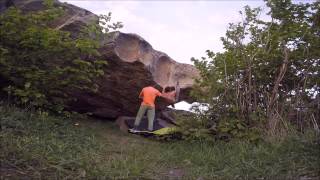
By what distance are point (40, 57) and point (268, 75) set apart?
509 centimetres

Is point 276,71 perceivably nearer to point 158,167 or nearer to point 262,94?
point 262,94

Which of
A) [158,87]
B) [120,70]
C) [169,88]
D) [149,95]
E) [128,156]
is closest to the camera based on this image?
[128,156]

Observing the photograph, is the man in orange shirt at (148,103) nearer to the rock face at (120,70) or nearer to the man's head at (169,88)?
the rock face at (120,70)

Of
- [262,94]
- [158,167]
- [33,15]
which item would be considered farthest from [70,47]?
[262,94]

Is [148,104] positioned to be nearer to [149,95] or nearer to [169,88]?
[149,95]

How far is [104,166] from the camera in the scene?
675 cm

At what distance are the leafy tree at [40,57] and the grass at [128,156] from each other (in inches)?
24.1

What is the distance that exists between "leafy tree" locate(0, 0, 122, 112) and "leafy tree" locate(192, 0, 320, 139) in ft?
9.28

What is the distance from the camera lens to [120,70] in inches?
485

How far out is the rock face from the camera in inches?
462

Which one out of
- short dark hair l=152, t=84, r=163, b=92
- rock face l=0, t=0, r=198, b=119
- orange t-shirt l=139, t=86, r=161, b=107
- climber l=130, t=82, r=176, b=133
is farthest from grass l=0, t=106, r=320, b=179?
short dark hair l=152, t=84, r=163, b=92

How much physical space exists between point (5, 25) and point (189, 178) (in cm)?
517

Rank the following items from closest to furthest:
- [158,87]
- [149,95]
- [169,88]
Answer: [149,95], [158,87], [169,88]

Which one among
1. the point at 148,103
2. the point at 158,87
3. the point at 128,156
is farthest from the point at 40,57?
the point at 158,87
